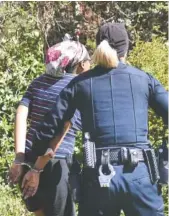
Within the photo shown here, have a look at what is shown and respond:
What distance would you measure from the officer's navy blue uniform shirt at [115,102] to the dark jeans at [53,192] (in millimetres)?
598

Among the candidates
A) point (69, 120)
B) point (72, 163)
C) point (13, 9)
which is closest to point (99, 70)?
point (69, 120)

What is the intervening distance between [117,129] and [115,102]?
0.14m

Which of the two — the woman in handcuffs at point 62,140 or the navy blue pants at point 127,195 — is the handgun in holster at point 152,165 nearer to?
the navy blue pants at point 127,195

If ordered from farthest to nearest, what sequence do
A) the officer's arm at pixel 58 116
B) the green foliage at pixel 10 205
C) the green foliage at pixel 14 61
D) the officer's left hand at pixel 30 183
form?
the green foliage at pixel 14 61, the green foliage at pixel 10 205, the officer's left hand at pixel 30 183, the officer's arm at pixel 58 116

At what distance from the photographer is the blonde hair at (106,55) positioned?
316cm

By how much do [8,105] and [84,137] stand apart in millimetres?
3035

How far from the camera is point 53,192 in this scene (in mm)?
3768

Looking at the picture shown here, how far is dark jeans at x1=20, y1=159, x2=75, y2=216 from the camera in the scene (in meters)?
3.75

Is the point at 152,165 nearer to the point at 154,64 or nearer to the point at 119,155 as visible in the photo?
the point at 119,155

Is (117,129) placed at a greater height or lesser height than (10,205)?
greater

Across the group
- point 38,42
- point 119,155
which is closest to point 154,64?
point 38,42

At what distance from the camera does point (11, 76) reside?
6219 millimetres

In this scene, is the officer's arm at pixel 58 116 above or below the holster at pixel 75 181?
above

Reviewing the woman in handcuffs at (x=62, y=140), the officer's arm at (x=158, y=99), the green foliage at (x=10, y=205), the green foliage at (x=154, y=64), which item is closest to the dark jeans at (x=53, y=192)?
the woman in handcuffs at (x=62, y=140)
